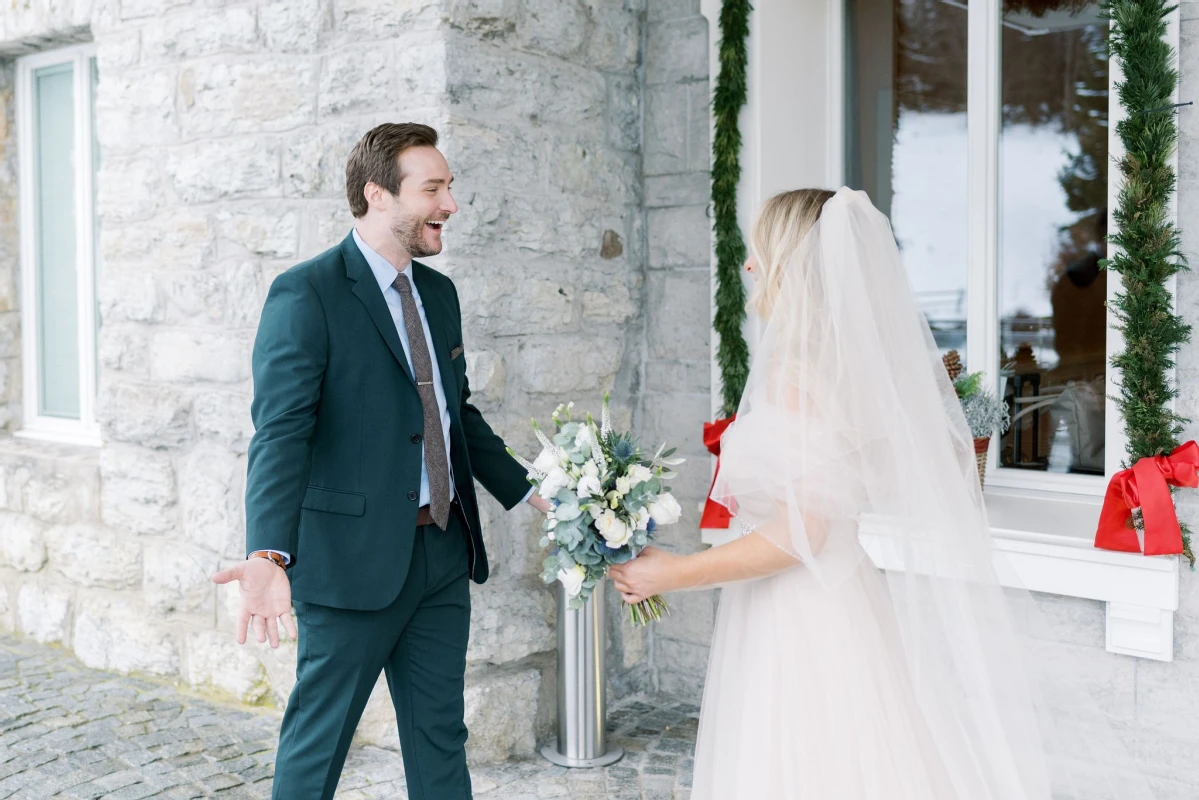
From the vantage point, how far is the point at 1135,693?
3.22 meters

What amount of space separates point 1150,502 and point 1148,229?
2.46 ft

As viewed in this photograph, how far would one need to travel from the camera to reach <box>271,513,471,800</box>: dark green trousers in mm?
2533

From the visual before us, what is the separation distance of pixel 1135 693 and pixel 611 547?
73.1 inches

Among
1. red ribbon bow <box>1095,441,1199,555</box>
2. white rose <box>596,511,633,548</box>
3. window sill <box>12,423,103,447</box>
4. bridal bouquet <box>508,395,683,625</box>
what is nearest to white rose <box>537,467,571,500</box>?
bridal bouquet <box>508,395,683,625</box>

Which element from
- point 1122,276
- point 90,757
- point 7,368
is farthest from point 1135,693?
point 7,368

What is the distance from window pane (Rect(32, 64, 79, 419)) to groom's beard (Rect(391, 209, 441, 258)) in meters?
3.13

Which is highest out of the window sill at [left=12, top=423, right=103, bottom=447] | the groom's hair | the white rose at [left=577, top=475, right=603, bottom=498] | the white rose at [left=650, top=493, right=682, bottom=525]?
the groom's hair

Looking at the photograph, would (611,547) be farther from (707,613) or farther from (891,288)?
(707,613)

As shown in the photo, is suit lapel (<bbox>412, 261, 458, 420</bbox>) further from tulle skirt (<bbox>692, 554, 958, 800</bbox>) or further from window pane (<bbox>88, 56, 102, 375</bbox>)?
window pane (<bbox>88, 56, 102, 375</bbox>)

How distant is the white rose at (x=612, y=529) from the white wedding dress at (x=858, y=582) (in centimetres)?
25

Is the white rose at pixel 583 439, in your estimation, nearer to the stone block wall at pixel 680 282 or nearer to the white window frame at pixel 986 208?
the stone block wall at pixel 680 282

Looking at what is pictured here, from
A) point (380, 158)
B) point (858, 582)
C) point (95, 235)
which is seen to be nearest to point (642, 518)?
point (858, 582)

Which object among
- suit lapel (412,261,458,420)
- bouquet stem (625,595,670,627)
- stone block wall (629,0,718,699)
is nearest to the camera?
bouquet stem (625,595,670,627)

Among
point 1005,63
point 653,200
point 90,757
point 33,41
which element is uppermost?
point 33,41
